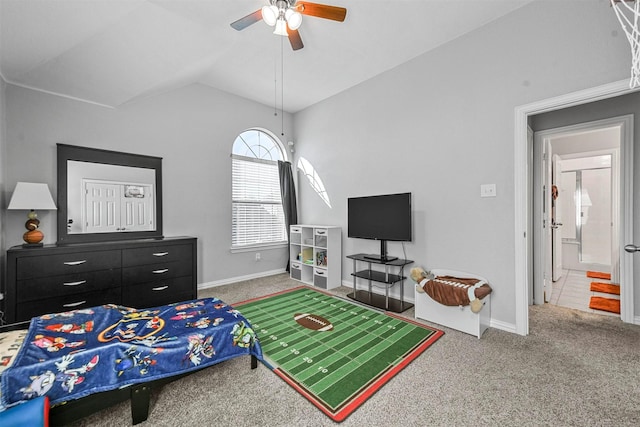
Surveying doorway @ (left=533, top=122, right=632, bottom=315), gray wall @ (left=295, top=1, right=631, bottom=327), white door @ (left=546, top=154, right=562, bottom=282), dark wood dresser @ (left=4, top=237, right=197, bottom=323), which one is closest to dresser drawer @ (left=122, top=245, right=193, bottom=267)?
dark wood dresser @ (left=4, top=237, right=197, bottom=323)

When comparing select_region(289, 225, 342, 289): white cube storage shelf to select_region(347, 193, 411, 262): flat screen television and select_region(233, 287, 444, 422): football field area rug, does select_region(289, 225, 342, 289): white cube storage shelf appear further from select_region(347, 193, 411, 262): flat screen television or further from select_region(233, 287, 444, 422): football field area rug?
select_region(233, 287, 444, 422): football field area rug

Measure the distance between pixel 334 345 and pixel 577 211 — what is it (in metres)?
5.79

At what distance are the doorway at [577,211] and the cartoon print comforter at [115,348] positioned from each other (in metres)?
3.70

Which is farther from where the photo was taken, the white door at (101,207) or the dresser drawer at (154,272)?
the white door at (101,207)

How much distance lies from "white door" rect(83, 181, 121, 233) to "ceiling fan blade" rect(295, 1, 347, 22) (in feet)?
9.64

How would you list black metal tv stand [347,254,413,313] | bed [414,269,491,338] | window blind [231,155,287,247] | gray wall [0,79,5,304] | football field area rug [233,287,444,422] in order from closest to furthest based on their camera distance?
football field area rug [233,287,444,422], bed [414,269,491,338], gray wall [0,79,5,304], black metal tv stand [347,254,413,313], window blind [231,155,287,247]

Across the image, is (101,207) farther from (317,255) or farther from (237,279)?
(317,255)

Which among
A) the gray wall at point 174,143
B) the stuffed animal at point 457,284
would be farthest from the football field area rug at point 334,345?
the gray wall at point 174,143

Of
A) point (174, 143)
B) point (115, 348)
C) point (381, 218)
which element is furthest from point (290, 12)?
point (174, 143)

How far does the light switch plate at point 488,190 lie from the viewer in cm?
270

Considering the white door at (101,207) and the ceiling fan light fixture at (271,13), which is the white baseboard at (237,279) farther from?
the ceiling fan light fixture at (271,13)

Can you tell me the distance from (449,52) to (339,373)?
339cm

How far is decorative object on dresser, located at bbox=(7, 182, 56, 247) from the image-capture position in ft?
8.26

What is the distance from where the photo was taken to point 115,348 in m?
1.52
